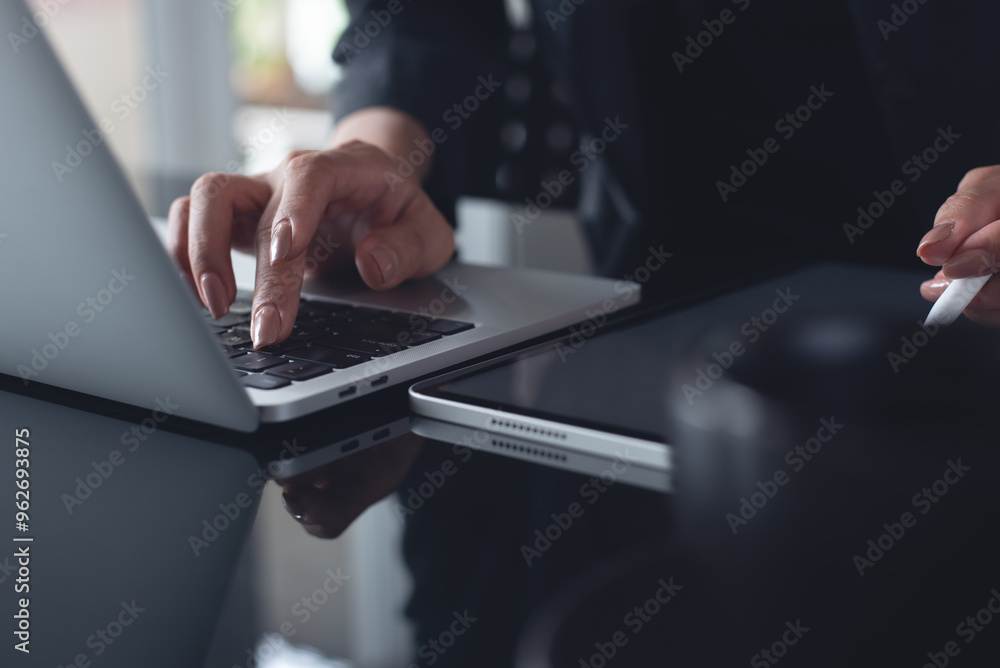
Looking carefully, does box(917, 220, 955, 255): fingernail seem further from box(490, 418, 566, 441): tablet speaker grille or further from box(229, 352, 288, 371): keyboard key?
box(229, 352, 288, 371): keyboard key


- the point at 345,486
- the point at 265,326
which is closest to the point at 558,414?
the point at 345,486

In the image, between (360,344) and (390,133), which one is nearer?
(360,344)

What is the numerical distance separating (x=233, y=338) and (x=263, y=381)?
129 millimetres

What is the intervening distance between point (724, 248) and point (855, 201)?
19 centimetres

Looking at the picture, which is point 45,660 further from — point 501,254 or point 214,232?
point 501,254

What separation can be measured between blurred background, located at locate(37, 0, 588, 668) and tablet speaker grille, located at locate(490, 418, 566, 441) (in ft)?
0.32

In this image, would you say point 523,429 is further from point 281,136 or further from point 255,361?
point 281,136

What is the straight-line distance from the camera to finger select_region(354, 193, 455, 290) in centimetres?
76

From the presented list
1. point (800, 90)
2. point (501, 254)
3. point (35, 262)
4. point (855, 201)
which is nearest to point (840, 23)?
point (800, 90)

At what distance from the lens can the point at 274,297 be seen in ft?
2.07

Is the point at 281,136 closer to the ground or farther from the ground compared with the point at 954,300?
closer to the ground

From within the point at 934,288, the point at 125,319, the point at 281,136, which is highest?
the point at 125,319

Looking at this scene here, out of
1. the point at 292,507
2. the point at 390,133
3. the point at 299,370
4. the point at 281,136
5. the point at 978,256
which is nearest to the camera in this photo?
the point at 292,507

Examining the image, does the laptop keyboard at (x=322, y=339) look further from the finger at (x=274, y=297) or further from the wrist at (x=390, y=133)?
the wrist at (x=390, y=133)
